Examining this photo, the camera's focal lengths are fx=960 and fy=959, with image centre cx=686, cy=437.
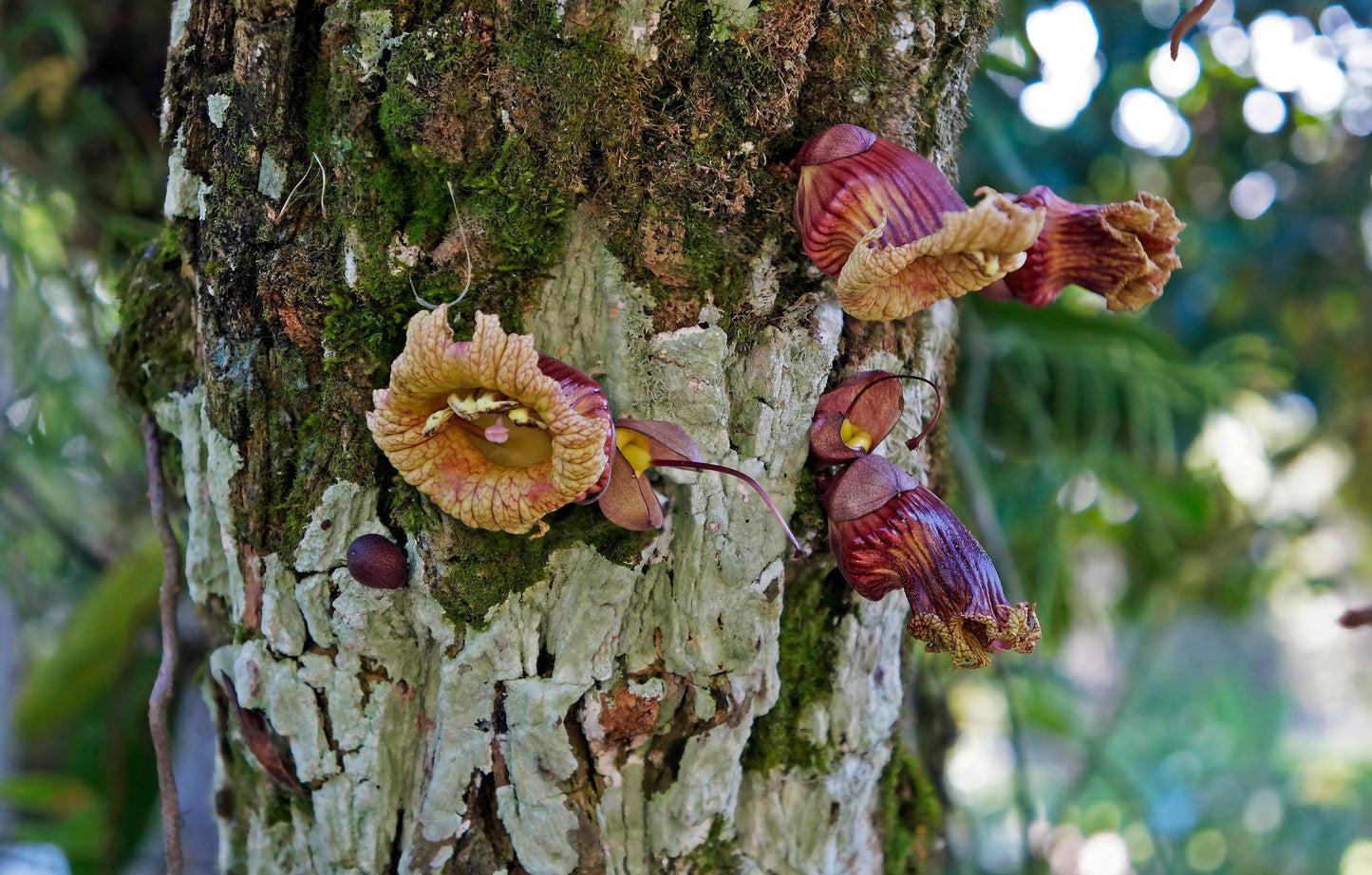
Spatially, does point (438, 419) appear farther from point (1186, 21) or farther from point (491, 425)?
point (1186, 21)

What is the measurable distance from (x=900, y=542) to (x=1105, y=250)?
24cm

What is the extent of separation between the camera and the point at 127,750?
1236 millimetres

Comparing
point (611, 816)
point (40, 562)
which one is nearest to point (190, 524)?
point (611, 816)

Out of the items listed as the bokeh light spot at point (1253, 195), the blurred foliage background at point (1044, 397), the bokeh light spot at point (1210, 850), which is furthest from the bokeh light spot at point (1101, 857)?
the bokeh light spot at point (1253, 195)

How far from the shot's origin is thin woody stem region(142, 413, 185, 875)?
73cm

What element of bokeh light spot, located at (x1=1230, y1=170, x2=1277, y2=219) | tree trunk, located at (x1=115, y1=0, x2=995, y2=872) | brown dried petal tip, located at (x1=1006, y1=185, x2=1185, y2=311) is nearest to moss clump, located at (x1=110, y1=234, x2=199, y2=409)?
tree trunk, located at (x1=115, y1=0, x2=995, y2=872)

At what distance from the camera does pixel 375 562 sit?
0.58 metres

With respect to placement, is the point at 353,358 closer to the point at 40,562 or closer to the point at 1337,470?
the point at 40,562

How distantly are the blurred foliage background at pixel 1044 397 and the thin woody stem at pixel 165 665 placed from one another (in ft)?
1.70

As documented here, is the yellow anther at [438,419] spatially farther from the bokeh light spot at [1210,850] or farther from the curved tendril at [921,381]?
the bokeh light spot at [1210,850]

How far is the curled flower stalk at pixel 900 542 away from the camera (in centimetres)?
57

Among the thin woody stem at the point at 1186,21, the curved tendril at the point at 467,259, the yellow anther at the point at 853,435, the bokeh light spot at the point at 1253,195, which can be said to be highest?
the bokeh light spot at the point at 1253,195

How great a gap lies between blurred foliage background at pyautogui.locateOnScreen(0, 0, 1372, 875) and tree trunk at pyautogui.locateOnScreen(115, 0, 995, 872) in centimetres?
35

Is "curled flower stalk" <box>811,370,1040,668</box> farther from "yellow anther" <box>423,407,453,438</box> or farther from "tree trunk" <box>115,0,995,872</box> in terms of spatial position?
"yellow anther" <box>423,407,453,438</box>
